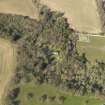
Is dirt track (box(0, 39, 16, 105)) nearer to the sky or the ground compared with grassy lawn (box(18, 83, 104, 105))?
nearer to the sky

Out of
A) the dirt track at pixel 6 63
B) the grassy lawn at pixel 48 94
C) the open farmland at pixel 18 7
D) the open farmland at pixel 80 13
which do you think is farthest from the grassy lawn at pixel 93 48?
the dirt track at pixel 6 63

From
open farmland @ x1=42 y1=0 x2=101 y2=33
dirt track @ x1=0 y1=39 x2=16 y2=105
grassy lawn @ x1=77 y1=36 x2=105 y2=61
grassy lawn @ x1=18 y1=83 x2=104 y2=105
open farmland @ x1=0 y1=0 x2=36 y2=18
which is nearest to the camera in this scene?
grassy lawn @ x1=18 y1=83 x2=104 y2=105

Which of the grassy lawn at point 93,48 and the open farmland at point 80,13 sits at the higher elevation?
the open farmland at point 80,13

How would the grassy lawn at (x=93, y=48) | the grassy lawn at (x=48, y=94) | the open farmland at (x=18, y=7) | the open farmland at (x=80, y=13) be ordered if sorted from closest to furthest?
the grassy lawn at (x=48, y=94)
the grassy lawn at (x=93, y=48)
the open farmland at (x=18, y=7)
the open farmland at (x=80, y=13)

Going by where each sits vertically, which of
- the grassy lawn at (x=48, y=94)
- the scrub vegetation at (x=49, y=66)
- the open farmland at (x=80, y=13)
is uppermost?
the open farmland at (x=80, y=13)

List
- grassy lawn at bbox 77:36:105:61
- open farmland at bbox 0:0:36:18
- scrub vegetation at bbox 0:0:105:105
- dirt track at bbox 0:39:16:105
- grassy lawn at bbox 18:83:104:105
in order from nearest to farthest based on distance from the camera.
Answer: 1. grassy lawn at bbox 18:83:104:105
2. dirt track at bbox 0:39:16:105
3. scrub vegetation at bbox 0:0:105:105
4. grassy lawn at bbox 77:36:105:61
5. open farmland at bbox 0:0:36:18

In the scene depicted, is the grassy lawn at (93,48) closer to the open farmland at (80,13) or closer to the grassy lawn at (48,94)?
the open farmland at (80,13)

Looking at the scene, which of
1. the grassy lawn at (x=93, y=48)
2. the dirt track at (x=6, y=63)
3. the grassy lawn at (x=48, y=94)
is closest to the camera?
the grassy lawn at (x=48, y=94)

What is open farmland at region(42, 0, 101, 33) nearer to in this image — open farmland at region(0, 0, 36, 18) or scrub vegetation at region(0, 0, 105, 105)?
scrub vegetation at region(0, 0, 105, 105)

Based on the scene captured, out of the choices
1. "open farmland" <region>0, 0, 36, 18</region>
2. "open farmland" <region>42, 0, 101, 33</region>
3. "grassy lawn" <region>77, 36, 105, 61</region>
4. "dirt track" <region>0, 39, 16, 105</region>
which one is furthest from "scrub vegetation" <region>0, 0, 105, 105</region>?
"open farmland" <region>42, 0, 101, 33</region>
